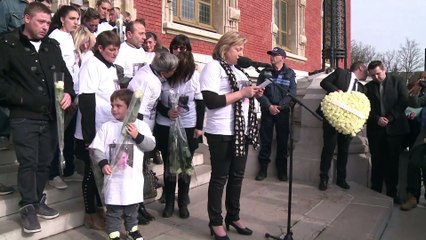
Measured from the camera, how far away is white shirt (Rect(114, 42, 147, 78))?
487 centimetres

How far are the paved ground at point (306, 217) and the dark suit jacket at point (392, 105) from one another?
0.98m

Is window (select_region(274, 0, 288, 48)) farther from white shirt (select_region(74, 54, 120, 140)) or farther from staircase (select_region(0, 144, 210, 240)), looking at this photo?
white shirt (select_region(74, 54, 120, 140))

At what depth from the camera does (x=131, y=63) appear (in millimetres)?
4902

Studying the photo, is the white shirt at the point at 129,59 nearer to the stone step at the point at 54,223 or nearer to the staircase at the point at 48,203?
the staircase at the point at 48,203

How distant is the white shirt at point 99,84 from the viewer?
12.6 ft

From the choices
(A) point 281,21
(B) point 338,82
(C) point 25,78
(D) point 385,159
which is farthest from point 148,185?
(A) point 281,21

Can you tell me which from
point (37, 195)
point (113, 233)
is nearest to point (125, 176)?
point (113, 233)

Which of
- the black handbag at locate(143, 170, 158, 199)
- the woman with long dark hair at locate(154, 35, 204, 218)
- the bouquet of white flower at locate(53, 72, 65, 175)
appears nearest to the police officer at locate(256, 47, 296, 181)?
the woman with long dark hair at locate(154, 35, 204, 218)

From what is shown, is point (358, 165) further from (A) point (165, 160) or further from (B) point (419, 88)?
(A) point (165, 160)

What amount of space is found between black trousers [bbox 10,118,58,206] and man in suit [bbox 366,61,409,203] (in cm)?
454

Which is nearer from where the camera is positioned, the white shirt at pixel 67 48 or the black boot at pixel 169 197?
the white shirt at pixel 67 48

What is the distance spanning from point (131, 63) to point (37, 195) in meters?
1.80

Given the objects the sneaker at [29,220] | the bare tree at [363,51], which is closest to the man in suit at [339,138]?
the sneaker at [29,220]

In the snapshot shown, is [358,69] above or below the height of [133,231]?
above
